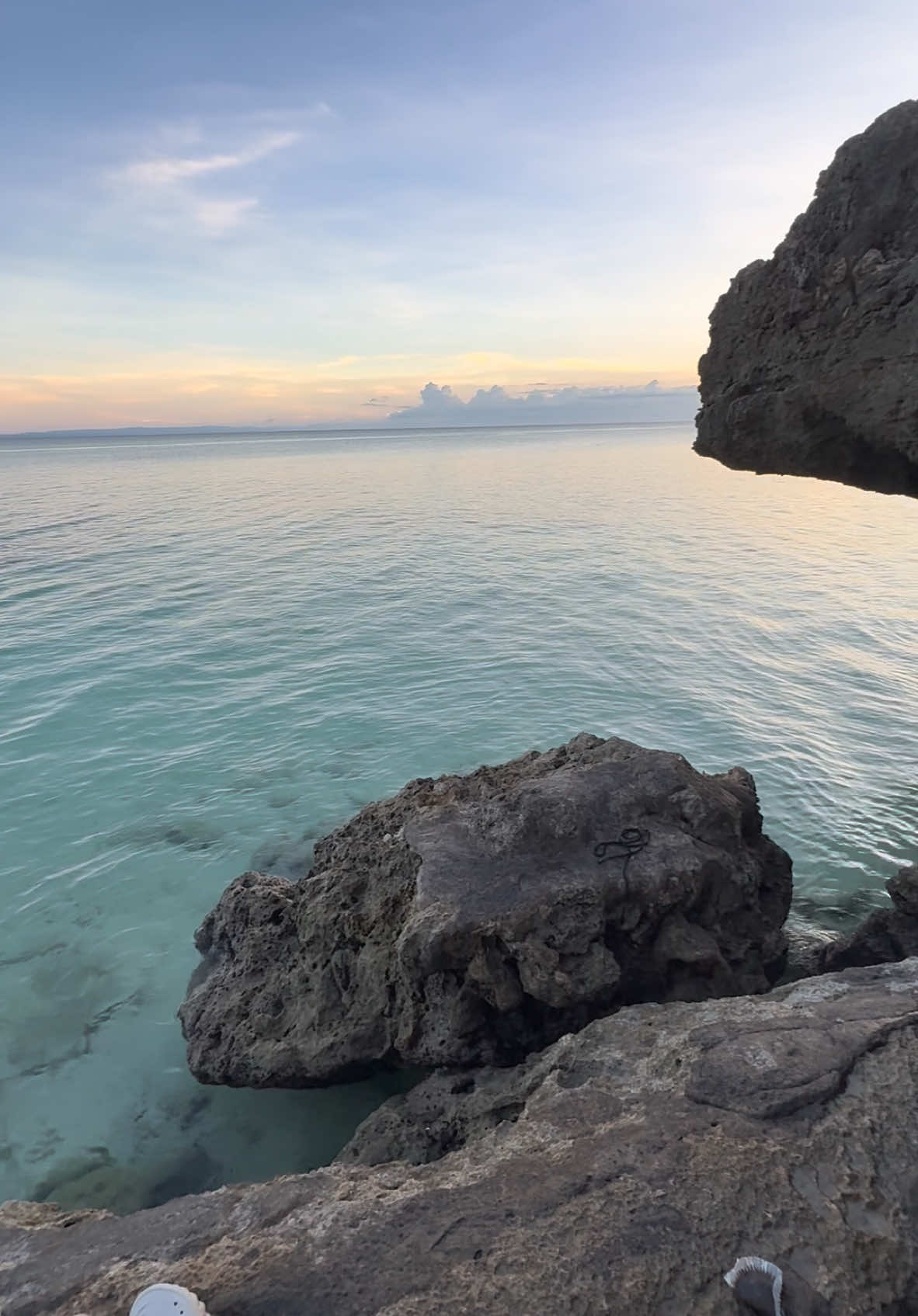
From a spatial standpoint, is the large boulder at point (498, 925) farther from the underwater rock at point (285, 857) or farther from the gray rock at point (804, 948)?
the underwater rock at point (285, 857)

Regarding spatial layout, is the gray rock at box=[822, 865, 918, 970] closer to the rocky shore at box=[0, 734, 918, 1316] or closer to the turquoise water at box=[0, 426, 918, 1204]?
the rocky shore at box=[0, 734, 918, 1316]

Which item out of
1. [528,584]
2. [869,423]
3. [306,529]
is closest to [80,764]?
[869,423]

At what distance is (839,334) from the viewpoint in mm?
6184

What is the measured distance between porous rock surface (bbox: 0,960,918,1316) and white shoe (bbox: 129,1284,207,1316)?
24 centimetres

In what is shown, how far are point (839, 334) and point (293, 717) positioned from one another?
35.7 ft

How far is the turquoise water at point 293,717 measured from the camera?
6898 millimetres

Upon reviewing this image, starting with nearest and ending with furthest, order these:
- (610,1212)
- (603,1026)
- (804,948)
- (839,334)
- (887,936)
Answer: (610,1212) < (603,1026) < (839,334) < (887,936) < (804,948)

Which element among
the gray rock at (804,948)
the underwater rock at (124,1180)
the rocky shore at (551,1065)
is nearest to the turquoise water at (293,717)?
the underwater rock at (124,1180)

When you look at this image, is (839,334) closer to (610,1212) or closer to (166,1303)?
(610,1212)

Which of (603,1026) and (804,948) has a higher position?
(603,1026)

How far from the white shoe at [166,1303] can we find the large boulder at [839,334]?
22.1 ft

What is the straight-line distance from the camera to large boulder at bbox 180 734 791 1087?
18.2 feet

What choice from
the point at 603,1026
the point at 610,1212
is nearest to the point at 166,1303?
the point at 610,1212

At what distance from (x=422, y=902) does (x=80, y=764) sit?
9063mm
